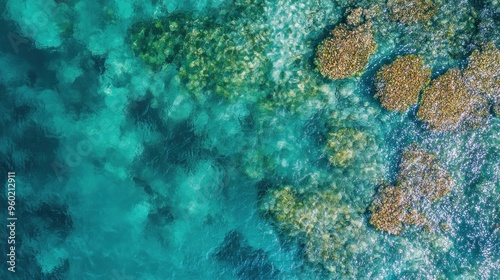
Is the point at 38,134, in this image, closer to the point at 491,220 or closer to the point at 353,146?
the point at 353,146

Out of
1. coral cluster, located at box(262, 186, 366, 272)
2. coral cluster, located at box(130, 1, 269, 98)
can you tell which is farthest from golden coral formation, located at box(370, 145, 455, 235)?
coral cluster, located at box(130, 1, 269, 98)

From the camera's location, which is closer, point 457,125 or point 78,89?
point 457,125

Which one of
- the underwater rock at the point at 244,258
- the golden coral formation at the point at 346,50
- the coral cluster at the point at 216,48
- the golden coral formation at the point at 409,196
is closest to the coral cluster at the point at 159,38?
the coral cluster at the point at 216,48

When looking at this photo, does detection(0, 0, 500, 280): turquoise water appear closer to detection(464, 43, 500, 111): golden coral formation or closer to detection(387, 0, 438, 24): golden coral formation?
detection(387, 0, 438, 24): golden coral formation

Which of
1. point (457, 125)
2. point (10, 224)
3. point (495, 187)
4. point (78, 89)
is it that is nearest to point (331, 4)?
point (457, 125)

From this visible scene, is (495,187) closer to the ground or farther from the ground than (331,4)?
closer to the ground

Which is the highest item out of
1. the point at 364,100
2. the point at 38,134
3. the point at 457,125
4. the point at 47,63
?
the point at 47,63
